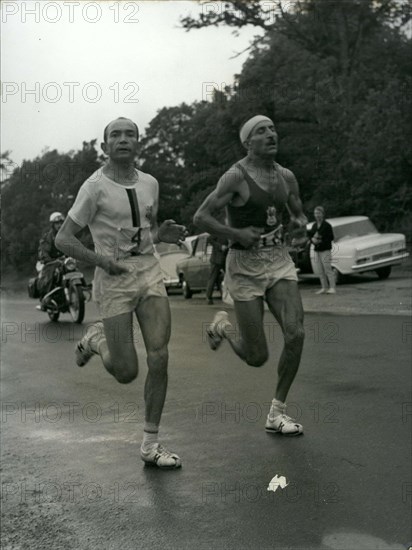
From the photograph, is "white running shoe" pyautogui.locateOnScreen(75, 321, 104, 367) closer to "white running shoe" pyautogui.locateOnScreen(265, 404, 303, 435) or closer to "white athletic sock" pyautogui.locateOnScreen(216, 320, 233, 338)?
A: "white athletic sock" pyautogui.locateOnScreen(216, 320, 233, 338)

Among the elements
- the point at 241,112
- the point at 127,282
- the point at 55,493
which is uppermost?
the point at 241,112

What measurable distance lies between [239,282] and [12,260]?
1.72m

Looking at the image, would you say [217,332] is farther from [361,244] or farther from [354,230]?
[354,230]

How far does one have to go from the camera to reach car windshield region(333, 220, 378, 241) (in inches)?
798

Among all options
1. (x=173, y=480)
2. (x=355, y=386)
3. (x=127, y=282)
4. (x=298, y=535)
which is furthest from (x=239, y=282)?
(x=355, y=386)

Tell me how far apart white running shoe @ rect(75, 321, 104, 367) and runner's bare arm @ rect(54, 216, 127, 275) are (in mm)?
303

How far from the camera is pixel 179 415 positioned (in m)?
9.70

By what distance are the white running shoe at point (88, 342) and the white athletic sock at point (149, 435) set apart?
2947 millimetres

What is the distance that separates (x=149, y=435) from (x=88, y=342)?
3410 millimetres

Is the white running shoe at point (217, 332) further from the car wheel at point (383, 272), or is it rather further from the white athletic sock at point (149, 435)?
the car wheel at point (383, 272)

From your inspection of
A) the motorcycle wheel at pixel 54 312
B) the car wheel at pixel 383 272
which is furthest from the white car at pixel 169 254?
the car wheel at pixel 383 272

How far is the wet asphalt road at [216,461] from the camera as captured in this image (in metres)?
6.59

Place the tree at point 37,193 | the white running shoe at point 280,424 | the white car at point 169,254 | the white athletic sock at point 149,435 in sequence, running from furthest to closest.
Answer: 1. the white running shoe at point 280,424
2. the white athletic sock at point 149,435
3. the tree at point 37,193
4. the white car at point 169,254

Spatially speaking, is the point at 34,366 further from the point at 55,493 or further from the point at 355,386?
the point at 55,493
